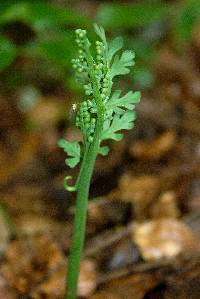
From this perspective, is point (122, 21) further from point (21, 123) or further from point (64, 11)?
point (21, 123)

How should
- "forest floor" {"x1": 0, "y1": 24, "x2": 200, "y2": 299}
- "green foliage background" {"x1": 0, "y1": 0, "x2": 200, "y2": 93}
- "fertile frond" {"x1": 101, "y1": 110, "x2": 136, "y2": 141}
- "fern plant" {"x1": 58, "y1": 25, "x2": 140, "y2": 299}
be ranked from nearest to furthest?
"fern plant" {"x1": 58, "y1": 25, "x2": 140, "y2": 299} → "fertile frond" {"x1": 101, "y1": 110, "x2": 136, "y2": 141} → "forest floor" {"x1": 0, "y1": 24, "x2": 200, "y2": 299} → "green foliage background" {"x1": 0, "y1": 0, "x2": 200, "y2": 93}

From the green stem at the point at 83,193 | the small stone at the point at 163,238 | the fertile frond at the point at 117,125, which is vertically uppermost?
the fertile frond at the point at 117,125

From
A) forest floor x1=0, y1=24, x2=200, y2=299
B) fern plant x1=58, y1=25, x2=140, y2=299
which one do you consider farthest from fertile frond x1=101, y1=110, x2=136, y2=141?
forest floor x1=0, y1=24, x2=200, y2=299

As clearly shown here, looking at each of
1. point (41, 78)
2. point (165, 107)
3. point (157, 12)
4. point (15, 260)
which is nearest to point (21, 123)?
point (41, 78)

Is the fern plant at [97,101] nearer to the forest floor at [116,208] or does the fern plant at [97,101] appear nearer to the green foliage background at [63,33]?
the forest floor at [116,208]

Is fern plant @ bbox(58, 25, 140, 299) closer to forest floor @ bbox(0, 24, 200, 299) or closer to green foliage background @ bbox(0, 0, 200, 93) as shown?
forest floor @ bbox(0, 24, 200, 299)

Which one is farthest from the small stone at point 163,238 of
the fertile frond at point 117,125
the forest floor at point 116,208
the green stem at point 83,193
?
the fertile frond at point 117,125

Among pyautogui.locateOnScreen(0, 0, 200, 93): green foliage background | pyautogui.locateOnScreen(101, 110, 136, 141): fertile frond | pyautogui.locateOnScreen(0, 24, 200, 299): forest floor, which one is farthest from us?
pyautogui.locateOnScreen(0, 0, 200, 93): green foliage background

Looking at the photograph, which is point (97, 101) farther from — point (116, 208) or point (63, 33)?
point (63, 33)
